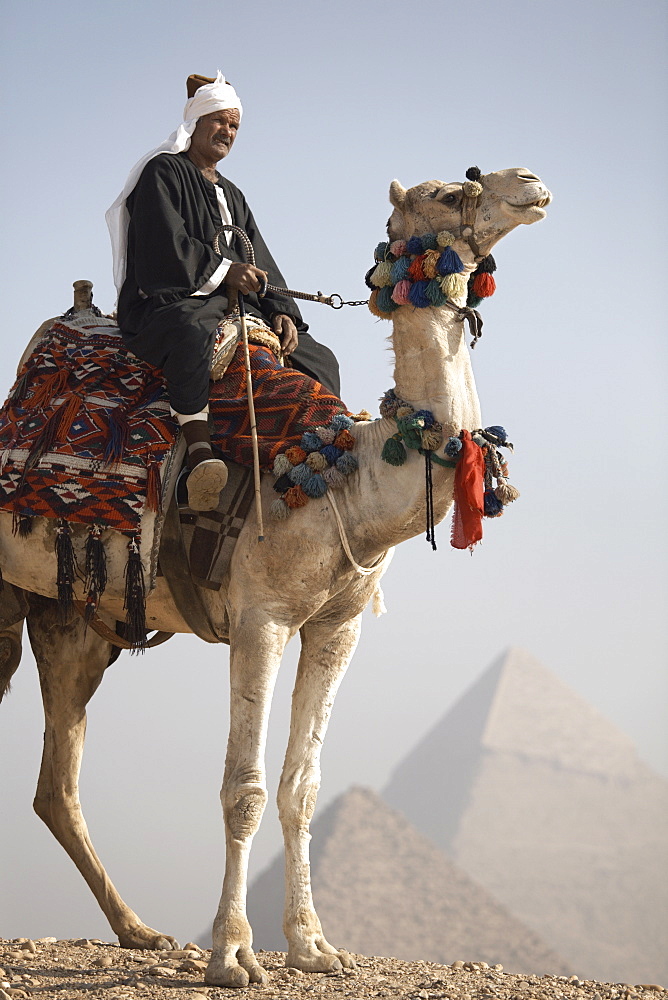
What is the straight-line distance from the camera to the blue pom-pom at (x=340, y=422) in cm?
635

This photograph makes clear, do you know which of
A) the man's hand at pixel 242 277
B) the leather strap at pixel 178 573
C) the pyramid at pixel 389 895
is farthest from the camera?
the pyramid at pixel 389 895

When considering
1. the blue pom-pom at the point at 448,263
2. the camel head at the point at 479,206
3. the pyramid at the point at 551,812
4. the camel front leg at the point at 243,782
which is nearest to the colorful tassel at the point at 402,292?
the blue pom-pom at the point at 448,263

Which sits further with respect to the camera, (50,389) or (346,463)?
(50,389)

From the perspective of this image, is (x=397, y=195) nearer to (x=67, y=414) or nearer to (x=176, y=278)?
(x=176, y=278)

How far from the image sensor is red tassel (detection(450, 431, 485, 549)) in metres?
5.91

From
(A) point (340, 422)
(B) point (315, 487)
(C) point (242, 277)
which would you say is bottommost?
(B) point (315, 487)

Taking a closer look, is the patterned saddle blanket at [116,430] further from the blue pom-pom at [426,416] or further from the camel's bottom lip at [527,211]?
the camel's bottom lip at [527,211]

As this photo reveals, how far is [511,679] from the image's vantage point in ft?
341

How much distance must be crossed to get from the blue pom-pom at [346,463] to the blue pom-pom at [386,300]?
27.9 inches

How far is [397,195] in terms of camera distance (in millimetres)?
6270

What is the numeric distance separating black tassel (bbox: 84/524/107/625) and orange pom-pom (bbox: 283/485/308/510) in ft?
3.28

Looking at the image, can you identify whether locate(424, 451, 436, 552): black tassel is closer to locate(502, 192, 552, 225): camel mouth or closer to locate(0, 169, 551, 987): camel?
locate(0, 169, 551, 987): camel

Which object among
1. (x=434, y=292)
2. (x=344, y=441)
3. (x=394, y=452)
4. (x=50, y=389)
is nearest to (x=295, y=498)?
(x=344, y=441)

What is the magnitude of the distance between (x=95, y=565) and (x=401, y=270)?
205 centimetres
